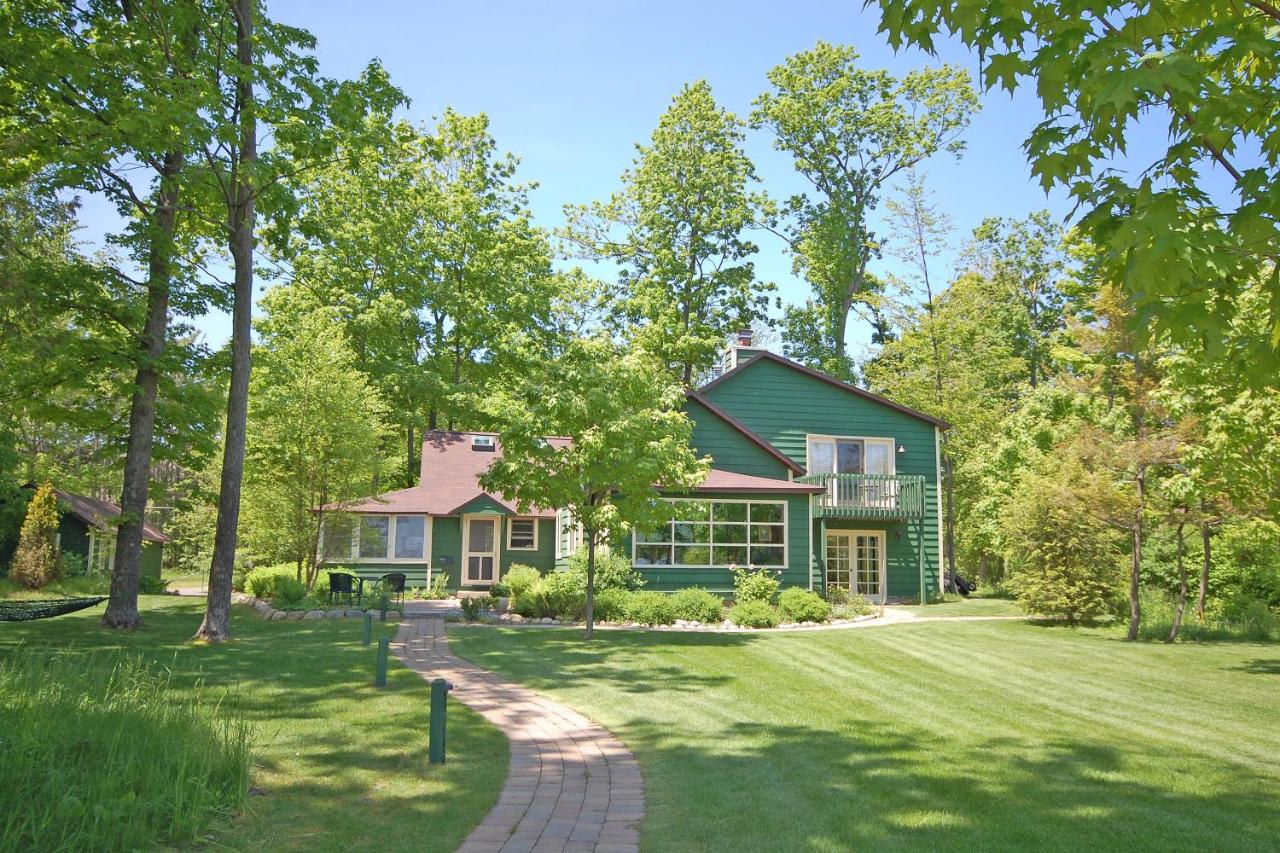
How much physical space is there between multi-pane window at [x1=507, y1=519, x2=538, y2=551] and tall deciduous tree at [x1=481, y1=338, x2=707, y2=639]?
11.5 metres

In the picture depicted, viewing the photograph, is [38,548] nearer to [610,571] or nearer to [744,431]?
[610,571]

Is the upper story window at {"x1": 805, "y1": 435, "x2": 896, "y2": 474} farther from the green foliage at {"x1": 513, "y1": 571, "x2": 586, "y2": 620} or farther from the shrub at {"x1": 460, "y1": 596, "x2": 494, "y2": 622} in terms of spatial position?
the shrub at {"x1": 460, "y1": 596, "x2": 494, "y2": 622}

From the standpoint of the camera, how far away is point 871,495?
2533 centimetres

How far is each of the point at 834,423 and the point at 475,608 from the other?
1292cm

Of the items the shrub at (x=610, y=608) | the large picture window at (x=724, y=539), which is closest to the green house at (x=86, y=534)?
the large picture window at (x=724, y=539)

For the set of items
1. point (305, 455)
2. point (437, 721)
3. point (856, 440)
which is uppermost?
point (856, 440)

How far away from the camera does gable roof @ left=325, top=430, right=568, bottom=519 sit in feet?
84.9

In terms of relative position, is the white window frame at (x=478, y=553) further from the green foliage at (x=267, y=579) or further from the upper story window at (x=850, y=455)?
the upper story window at (x=850, y=455)

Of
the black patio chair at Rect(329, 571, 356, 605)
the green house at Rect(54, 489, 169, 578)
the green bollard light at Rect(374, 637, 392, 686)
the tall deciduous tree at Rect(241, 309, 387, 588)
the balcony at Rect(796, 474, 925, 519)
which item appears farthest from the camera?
the green house at Rect(54, 489, 169, 578)

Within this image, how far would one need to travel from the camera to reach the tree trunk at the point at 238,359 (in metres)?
13.6

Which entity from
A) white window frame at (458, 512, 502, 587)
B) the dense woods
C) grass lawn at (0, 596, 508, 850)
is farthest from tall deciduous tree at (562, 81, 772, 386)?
grass lawn at (0, 596, 508, 850)

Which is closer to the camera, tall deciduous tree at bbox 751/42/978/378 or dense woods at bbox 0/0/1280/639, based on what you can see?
dense woods at bbox 0/0/1280/639

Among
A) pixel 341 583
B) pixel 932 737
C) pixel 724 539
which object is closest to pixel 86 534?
pixel 341 583

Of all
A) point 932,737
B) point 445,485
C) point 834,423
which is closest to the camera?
point 932,737
